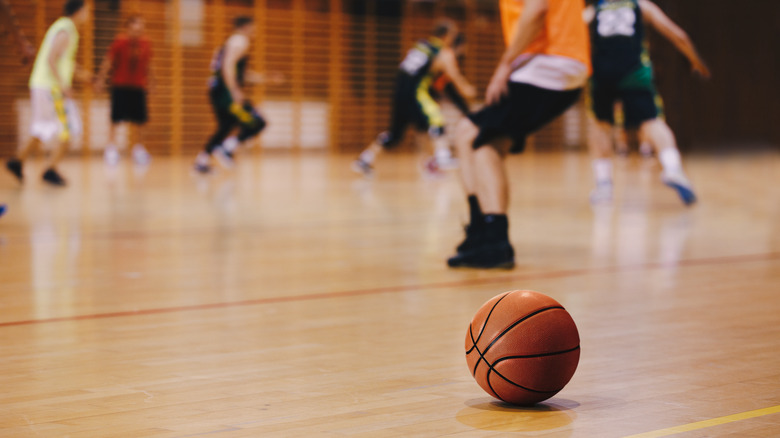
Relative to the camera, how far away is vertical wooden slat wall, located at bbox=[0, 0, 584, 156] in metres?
18.9

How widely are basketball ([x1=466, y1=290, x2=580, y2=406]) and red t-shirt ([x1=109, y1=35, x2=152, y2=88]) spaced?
14006 mm

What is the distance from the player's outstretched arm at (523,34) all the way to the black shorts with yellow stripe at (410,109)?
26.3 feet

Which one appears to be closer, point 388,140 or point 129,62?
point 388,140

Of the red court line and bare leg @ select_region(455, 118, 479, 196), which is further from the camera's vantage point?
bare leg @ select_region(455, 118, 479, 196)

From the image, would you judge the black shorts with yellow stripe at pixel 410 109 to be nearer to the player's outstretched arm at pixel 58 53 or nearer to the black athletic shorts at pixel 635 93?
the player's outstretched arm at pixel 58 53

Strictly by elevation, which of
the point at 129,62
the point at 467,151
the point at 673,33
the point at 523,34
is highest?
the point at 673,33

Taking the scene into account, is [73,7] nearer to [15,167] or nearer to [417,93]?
[15,167]

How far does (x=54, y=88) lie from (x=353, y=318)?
761cm

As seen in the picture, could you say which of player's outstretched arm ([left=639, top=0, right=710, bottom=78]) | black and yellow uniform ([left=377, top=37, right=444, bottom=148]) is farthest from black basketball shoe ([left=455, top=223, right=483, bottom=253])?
black and yellow uniform ([left=377, top=37, right=444, bottom=148])

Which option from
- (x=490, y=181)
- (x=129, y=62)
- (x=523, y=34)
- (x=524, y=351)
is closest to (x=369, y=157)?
(x=129, y=62)

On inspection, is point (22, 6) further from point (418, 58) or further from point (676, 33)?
point (676, 33)

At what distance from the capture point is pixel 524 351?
9.59ft

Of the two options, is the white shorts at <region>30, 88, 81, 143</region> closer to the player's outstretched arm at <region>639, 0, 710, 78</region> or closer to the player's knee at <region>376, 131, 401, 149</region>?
the player's knee at <region>376, 131, 401, 149</region>

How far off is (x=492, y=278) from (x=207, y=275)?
1445 mm
